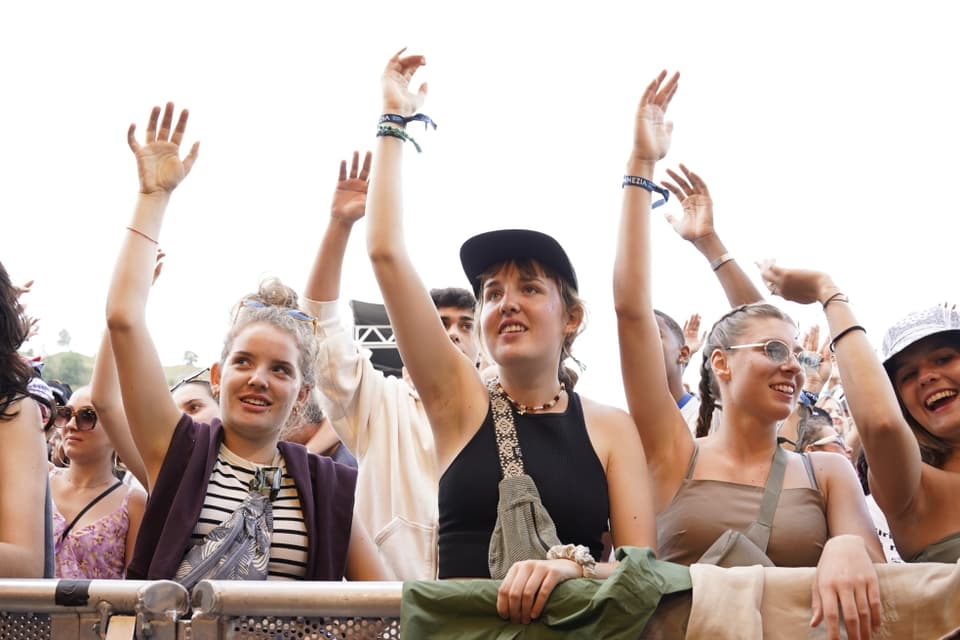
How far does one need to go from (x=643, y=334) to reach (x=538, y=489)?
64 cm

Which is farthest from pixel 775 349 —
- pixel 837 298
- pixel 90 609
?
pixel 90 609

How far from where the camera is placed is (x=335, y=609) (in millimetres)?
1723

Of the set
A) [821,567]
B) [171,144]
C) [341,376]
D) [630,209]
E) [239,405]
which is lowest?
[821,567]

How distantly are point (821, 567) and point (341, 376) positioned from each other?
6.35ft

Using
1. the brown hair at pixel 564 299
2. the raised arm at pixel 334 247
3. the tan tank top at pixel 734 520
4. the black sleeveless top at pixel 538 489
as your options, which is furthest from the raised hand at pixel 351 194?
the tan tank top at pixel 734 520

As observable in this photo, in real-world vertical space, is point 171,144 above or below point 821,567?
above

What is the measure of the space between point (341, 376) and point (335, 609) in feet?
5.58

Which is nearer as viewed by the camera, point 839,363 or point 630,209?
point 839,363

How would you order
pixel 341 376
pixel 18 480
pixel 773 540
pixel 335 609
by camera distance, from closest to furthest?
pixel 335 609
pixel 18 480
pixel 773 540
pixel 341 376

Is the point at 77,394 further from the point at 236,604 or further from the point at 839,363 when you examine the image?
the point at 839,363

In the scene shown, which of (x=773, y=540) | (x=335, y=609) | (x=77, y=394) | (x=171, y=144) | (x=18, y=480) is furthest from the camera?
(x=77, y=394)

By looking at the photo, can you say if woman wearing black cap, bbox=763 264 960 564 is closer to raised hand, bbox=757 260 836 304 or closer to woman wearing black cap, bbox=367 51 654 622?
raised hand, bbox=757 260 836 304

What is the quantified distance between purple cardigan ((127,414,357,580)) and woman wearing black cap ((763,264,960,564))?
138cm

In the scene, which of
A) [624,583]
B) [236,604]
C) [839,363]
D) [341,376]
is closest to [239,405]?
[341,376]
